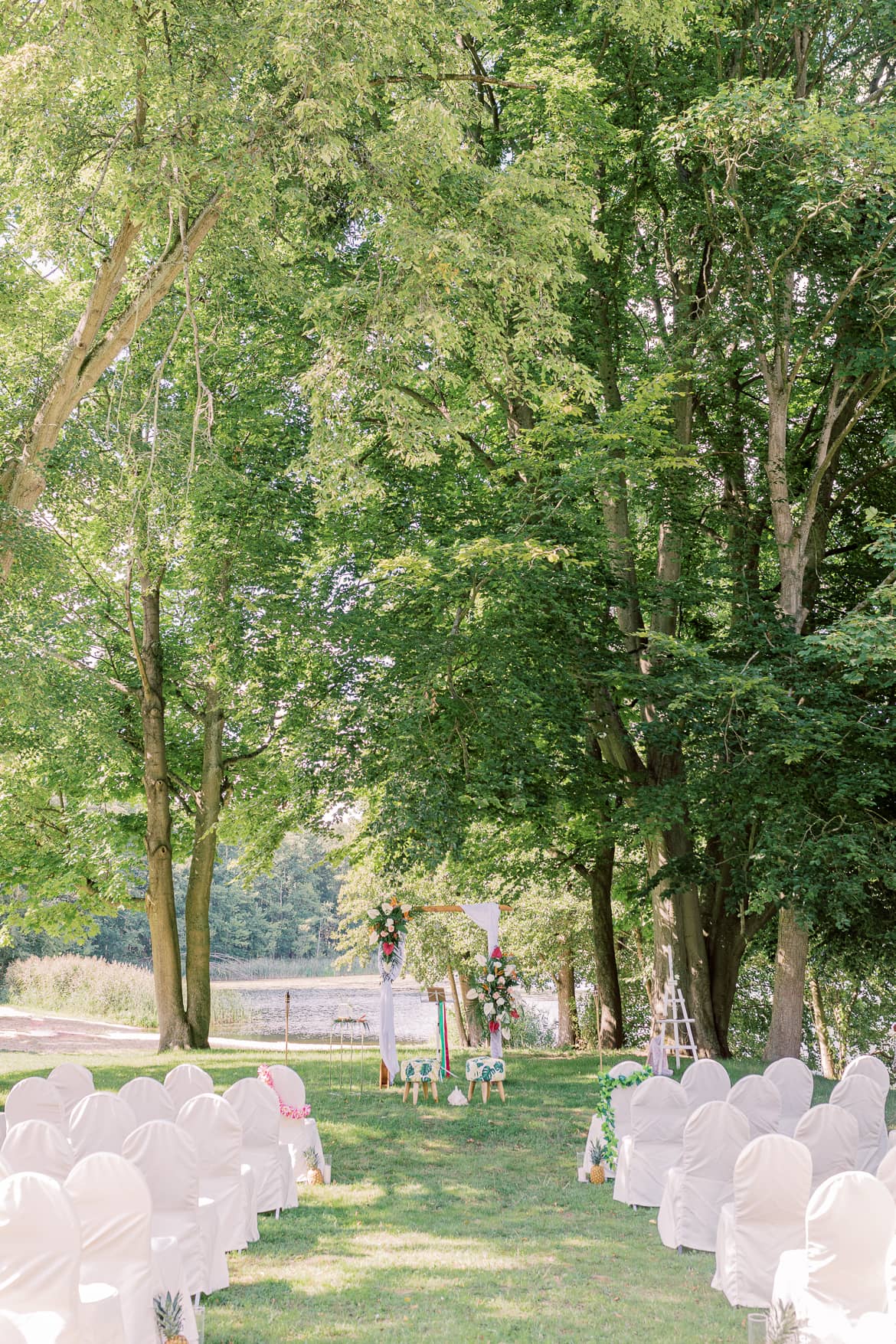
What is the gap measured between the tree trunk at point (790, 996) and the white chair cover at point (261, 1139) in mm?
7015

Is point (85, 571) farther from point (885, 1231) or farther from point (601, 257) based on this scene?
point (885, 1231)

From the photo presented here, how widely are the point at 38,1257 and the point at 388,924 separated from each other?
33.2 feet

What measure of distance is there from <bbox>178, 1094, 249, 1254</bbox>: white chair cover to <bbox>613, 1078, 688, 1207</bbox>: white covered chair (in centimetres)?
293

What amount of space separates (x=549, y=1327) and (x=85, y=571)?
12.5 meters

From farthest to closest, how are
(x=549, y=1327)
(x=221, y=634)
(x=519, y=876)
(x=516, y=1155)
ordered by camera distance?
(x=519, y=876), (x=221, y=634), (x=516, y=1155), (x=549, y=1327)

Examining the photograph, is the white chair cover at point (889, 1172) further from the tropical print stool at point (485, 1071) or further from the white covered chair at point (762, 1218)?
the tropical print stool at point (485, 1071)

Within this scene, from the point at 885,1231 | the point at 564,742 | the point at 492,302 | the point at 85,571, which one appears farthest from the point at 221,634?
the point at 885,1231

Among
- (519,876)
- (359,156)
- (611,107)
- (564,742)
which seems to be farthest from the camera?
(519,876)

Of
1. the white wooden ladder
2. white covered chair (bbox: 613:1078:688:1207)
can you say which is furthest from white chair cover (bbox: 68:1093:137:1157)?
the white wooden ladder

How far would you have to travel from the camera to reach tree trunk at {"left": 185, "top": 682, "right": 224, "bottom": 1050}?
1703cm

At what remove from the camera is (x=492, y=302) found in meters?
9.52

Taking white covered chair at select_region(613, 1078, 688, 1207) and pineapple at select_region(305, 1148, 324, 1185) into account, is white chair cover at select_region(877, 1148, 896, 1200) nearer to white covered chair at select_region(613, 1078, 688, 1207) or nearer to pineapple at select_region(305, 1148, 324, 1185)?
white covered chair at select_region(613, 1078, 688, 1207)

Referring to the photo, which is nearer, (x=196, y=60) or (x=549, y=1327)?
(x=549, y=1327)

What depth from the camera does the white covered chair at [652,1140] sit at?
8094 mm
